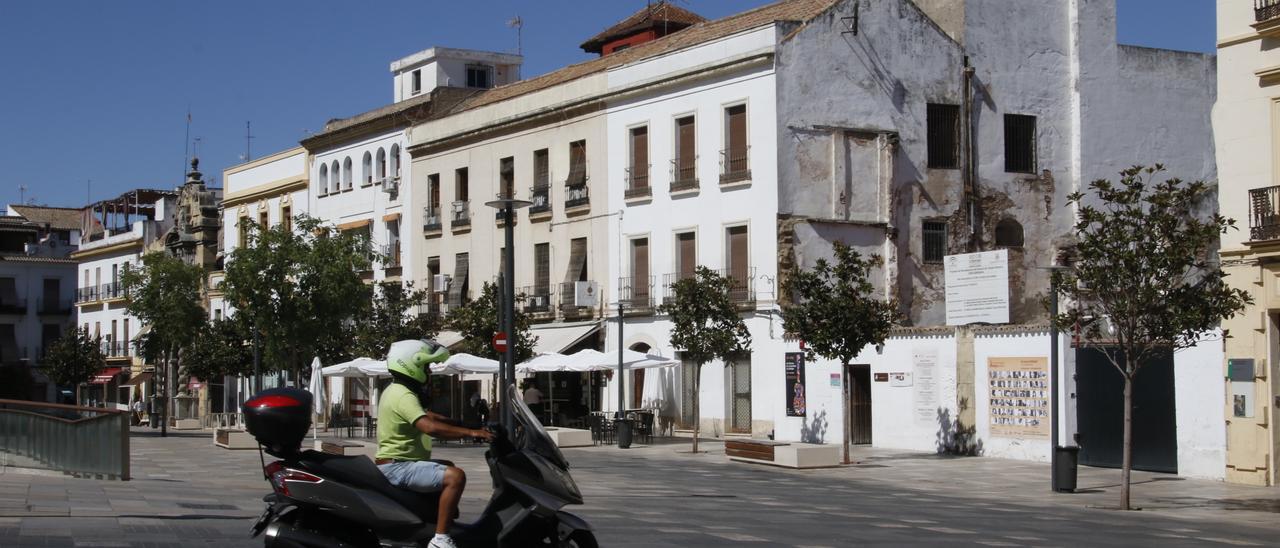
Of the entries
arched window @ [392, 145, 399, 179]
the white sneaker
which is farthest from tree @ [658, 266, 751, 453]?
the white sneaker

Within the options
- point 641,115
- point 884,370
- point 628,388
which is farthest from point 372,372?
point 884,370

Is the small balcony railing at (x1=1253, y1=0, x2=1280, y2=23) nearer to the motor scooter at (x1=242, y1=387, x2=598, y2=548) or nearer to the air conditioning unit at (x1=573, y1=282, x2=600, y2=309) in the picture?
the motor scooter at (x1=242, y1=387, x2=598, y2=548)

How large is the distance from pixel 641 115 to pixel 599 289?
551 cm

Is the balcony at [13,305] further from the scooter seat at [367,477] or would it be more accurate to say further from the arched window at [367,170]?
the scooter seat at [367,477]

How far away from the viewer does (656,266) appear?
46375 millimetres

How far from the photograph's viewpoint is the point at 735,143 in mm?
43781

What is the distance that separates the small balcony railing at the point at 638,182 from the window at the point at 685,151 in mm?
1386

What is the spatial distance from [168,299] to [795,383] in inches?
1024

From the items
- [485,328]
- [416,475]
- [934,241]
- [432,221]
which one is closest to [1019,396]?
[934,241]

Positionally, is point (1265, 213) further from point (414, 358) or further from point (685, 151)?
point (685, 151)

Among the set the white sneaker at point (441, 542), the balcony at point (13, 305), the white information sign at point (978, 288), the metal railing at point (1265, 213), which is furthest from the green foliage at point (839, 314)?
the balcony at point (13, 305)

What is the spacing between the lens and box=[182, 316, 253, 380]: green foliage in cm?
5878

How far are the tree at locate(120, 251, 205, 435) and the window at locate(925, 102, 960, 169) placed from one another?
26880 mm

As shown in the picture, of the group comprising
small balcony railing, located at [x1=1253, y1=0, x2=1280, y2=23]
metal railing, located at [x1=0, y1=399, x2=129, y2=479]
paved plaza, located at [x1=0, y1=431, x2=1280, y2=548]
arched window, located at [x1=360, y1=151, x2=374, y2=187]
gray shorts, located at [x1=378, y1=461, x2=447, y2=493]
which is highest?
arched window, located at [x1=360, y1=151, x2=374, y2=187]
